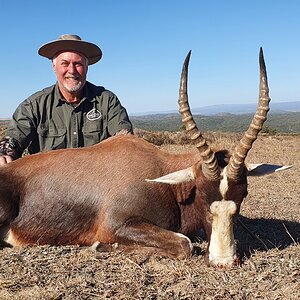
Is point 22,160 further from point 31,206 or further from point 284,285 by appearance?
point 284,285

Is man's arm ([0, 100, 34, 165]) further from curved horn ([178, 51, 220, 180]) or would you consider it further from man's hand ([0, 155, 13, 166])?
curved horn ([178, 51, 220, 180])

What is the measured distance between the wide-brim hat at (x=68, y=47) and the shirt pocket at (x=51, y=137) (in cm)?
125

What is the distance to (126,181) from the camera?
215 inches

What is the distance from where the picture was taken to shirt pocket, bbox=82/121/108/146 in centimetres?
765

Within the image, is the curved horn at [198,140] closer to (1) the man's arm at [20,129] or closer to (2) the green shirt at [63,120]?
(2) the green shirt at [63,120]

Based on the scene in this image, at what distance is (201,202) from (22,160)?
7.81 feet

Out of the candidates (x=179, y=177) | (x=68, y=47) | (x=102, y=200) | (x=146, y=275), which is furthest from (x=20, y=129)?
(x=146, y=275)

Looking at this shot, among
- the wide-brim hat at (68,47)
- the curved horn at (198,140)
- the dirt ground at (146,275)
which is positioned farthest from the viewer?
the wide-brim hat at (68,47)

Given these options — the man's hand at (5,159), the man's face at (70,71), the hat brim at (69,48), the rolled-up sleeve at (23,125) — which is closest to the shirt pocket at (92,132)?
the man's face at (70,71)

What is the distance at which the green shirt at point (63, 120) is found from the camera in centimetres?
746

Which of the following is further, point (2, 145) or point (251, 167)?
point (2, 145)

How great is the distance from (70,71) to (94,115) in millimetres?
806

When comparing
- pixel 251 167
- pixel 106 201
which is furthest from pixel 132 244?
pixel 251 167

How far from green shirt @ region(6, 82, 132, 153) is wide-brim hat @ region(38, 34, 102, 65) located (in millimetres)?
586
